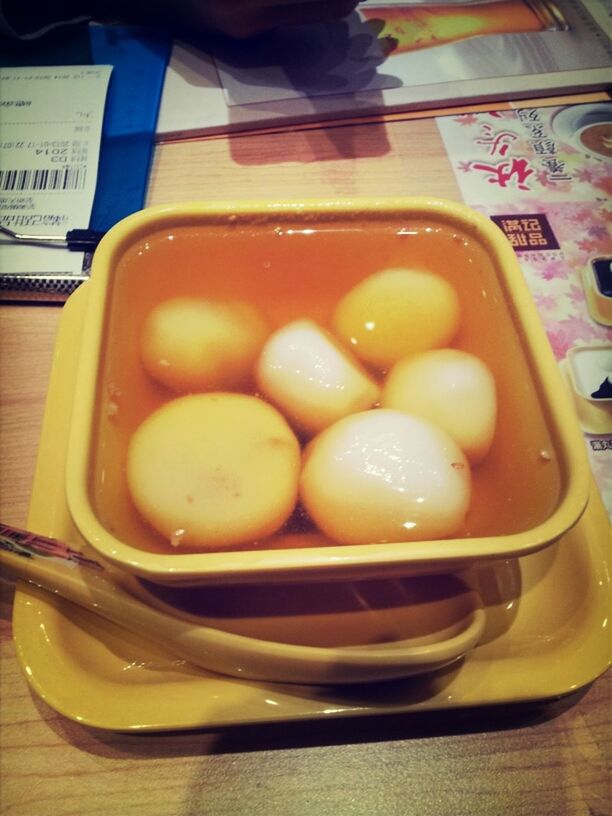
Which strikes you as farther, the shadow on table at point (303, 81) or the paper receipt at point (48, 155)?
the shadow on table at point (303, 81)

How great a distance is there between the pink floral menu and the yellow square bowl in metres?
0.18

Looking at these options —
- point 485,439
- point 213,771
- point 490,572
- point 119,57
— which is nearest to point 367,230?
point 485,439

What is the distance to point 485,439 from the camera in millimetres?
503

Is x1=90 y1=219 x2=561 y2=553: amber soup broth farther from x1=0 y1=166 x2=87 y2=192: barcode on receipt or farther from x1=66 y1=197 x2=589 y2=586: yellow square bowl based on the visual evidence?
x1=0 y1=166 x2=87 y2=192: barcode on receipt

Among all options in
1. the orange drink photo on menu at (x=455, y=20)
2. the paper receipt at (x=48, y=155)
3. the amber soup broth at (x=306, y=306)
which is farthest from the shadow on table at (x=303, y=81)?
the amber soup broth at (x=306, y=306)

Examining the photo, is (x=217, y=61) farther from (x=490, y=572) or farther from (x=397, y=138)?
(x=490, y=572)

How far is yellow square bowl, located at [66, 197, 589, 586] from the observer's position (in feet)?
1.24

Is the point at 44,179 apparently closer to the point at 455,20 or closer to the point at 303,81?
the point at 303,81

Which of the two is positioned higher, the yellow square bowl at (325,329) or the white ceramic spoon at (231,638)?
the yellow square bowl at (325,329)

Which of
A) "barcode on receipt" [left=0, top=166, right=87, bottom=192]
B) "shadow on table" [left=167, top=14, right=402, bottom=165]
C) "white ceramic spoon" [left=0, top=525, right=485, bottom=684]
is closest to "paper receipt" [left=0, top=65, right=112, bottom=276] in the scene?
"barcode on receipt" [left=0, top=166, right=87, bottom=192]

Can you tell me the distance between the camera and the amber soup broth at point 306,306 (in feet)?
1.48

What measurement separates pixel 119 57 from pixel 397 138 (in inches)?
19.5

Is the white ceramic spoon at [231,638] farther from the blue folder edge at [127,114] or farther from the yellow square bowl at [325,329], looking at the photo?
the blue folder edge at [127,114]

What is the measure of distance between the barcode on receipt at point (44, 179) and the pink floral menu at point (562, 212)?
544mm
